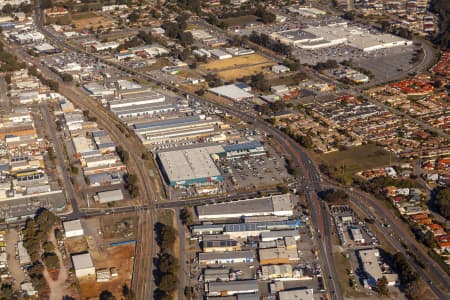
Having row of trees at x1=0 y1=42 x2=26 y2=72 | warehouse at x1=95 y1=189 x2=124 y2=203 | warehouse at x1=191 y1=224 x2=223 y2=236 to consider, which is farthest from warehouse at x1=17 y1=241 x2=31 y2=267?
row of trees at x1=0 y1=42 x2=26 y2=72

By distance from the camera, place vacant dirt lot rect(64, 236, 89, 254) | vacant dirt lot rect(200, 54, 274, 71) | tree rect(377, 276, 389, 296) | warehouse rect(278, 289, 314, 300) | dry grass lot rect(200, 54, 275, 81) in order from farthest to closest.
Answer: vacant dirt lot rect(200, 54, 274, 71) < dry grass lot rect(200, 54, 275, 81) < vacant dirt lot rect(64, 236, 89, 254) < tree rect(377, 276, 389, 296) < warehouse rect(278, 289, 314, 300)

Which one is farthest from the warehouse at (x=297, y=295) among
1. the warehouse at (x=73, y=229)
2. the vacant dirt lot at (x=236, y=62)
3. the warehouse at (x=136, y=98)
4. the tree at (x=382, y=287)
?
the vacant dirt lot at (x=236, y=62)

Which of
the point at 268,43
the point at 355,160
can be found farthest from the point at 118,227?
the point at 268,43

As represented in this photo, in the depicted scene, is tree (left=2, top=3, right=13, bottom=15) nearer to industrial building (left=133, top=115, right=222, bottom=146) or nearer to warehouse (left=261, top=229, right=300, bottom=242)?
industrial building (left=133, top=115, right=222, bottom=146)

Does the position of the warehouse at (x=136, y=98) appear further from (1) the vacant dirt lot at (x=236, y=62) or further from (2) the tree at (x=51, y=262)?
(2) the tree at (x=51, y=262)

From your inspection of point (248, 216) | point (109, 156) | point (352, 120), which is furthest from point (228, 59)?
point (248, 216)

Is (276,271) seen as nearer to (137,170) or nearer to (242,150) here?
(242,150)
